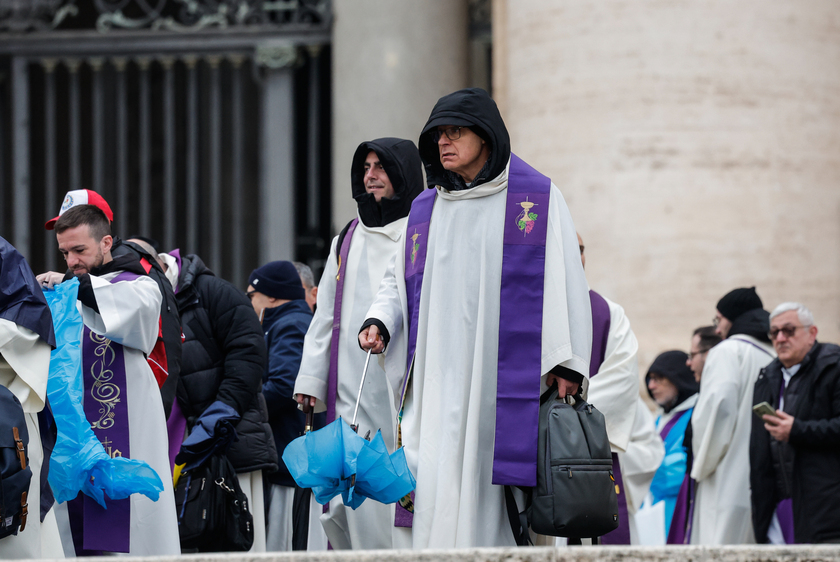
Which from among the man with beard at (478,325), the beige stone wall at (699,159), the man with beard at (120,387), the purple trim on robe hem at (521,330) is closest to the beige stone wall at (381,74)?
the beige stone wall at (699,159)

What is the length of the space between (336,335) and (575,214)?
371cm

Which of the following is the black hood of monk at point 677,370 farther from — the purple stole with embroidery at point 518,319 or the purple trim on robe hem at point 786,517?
the purple stole with embroidery at point 518,319

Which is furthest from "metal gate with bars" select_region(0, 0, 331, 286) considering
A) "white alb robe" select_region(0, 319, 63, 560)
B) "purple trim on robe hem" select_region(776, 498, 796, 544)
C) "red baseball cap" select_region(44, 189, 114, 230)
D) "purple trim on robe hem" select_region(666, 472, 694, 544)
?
"white alb robe" select_region(0, 319, 63, 560)

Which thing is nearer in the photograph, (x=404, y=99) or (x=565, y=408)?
(x=565, y=408)

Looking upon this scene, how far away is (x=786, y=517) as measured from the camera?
21.8ft

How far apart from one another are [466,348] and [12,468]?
1612mm

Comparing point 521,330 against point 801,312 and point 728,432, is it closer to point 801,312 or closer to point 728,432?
point 801,312

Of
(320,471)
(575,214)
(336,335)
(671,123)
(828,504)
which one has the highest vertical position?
(671,123)

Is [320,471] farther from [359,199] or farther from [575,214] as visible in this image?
[575,214]

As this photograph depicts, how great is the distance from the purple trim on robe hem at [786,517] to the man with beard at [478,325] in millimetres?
2779

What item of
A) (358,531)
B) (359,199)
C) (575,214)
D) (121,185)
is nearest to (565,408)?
(358,531)

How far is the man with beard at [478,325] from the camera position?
434 cm

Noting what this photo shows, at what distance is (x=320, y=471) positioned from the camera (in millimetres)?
4117

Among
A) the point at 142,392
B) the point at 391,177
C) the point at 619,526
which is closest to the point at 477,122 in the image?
the point at 391,177
